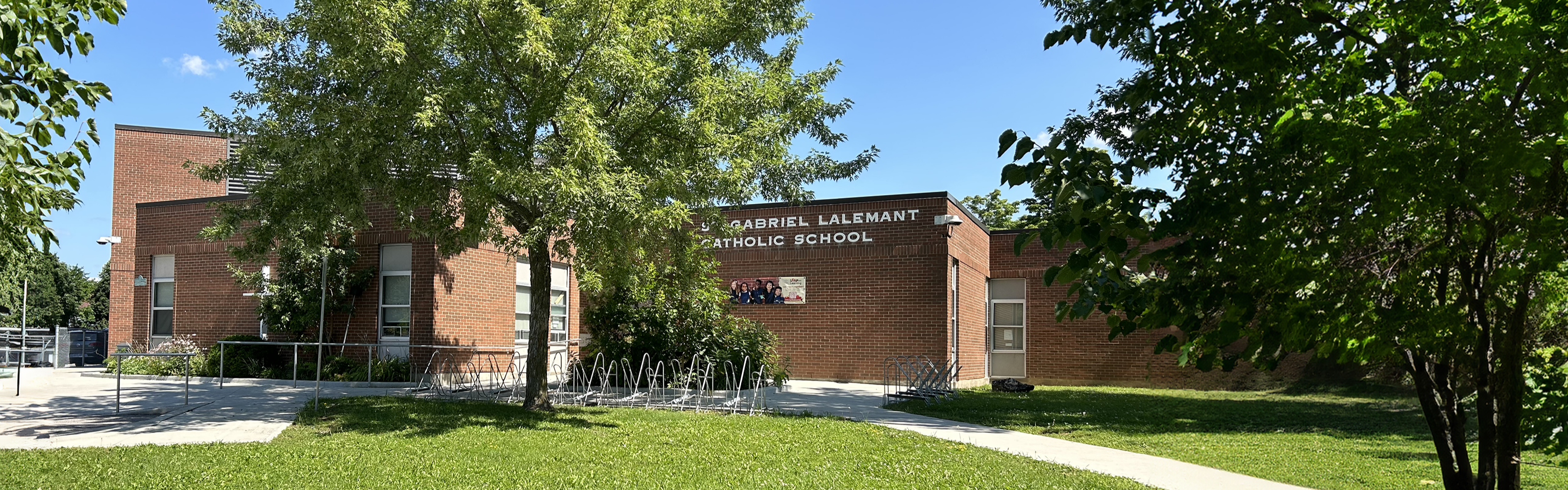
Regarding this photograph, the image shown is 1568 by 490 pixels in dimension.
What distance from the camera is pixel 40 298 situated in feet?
147

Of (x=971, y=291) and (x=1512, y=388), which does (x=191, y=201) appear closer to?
(x=971, y=291)

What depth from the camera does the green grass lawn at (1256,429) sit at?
920 cm

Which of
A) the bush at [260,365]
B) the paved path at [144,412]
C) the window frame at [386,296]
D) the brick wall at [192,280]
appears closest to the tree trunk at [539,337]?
the paved path at [144,412]

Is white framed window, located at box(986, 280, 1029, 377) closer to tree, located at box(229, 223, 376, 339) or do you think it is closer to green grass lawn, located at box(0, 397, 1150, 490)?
green grass lawn, located at box(0, 397, 1150, 490)

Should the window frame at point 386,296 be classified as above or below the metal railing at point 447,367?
above

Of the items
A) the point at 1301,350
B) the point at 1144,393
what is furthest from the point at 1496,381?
the point at 1144,393

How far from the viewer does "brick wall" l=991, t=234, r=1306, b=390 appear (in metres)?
23.8

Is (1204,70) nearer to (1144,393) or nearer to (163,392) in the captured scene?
(163,392)

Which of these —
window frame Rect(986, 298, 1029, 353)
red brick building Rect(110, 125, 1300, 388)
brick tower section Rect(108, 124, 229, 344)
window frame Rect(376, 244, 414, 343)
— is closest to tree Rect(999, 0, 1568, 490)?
red brick building Rect(110, 125, 1300, 388)

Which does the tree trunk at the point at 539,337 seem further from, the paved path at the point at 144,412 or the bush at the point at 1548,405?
the bush at the point at 1548,405

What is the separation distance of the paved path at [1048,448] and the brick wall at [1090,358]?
927cm

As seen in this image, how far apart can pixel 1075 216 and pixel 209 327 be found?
21022 mm

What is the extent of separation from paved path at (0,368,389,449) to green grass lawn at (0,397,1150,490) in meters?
0.56

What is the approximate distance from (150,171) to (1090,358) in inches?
991
